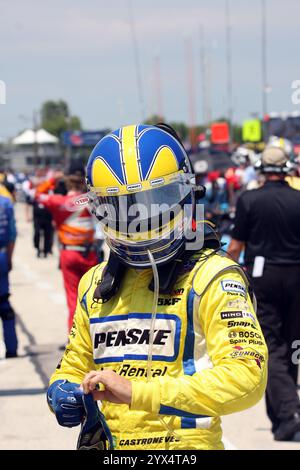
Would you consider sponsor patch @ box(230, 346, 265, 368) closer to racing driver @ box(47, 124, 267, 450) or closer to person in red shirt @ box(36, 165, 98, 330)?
racing driver @ box(47, 124, 267, 450)

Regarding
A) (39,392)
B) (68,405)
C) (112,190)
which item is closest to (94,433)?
(68,405)

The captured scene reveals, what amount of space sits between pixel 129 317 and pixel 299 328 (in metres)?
3.90

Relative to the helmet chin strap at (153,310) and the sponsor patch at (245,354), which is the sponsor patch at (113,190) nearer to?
the helmet chin strap at (153,310)

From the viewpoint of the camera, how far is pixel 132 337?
9.33 feet

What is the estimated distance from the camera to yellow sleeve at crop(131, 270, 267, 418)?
2.53 m

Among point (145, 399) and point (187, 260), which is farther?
point (187, 260)

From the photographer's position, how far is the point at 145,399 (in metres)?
2.51

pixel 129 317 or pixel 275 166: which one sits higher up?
pixel 129 317

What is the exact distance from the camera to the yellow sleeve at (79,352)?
9.68 feet

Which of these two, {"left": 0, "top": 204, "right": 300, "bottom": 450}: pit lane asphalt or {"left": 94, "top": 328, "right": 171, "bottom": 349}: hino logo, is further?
{"left": 0, "top": 204, "right": 300, "bottom": 450}: pit lane asphalt

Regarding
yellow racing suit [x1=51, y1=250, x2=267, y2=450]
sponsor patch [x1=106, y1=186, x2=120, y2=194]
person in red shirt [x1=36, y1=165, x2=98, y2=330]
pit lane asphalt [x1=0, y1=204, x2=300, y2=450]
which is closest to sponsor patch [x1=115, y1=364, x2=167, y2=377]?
yellow racing suit [x1=51, y1=250, x2=267, y2=450]

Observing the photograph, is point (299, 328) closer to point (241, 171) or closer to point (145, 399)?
point (145, 399)

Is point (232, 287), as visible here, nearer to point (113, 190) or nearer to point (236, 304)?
point (236, 304)
